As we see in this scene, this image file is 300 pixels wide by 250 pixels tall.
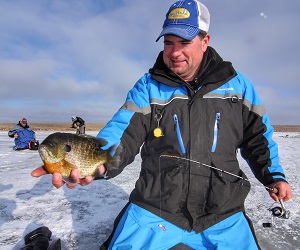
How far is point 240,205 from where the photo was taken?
2.57 meters

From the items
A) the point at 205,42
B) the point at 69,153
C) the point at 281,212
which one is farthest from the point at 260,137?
the point at 69,153

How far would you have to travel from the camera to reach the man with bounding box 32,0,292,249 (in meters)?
2.33

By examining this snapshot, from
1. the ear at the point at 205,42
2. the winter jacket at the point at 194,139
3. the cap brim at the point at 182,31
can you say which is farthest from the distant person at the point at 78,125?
the ear at the point at 205,42

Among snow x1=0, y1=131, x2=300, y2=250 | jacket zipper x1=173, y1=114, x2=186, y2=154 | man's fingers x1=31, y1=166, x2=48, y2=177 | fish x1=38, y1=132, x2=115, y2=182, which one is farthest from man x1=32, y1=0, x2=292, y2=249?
snow x1=0, y1=131, x2=300, y2=250

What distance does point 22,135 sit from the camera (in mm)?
11969

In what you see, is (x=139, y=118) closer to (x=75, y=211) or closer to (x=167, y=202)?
(x=167, y=202)

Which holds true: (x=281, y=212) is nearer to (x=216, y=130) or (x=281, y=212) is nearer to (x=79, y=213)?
(x=216, y=130)

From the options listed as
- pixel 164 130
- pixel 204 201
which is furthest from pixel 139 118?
pixel 204 201

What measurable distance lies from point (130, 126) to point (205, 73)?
2.98ft

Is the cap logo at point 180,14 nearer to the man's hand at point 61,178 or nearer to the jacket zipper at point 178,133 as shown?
the jacket zipper at point 178,133

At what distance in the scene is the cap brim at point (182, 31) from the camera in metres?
2.45

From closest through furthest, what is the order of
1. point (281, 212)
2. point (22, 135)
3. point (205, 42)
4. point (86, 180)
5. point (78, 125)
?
1. point (86, 180)
2. point (281, 212)
3. point (205, 42)
4. point (78, 125)
5. point (22, 135)

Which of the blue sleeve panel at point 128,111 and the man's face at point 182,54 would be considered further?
the man's face at point 182,54

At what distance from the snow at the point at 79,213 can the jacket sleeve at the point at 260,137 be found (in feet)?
2.71
